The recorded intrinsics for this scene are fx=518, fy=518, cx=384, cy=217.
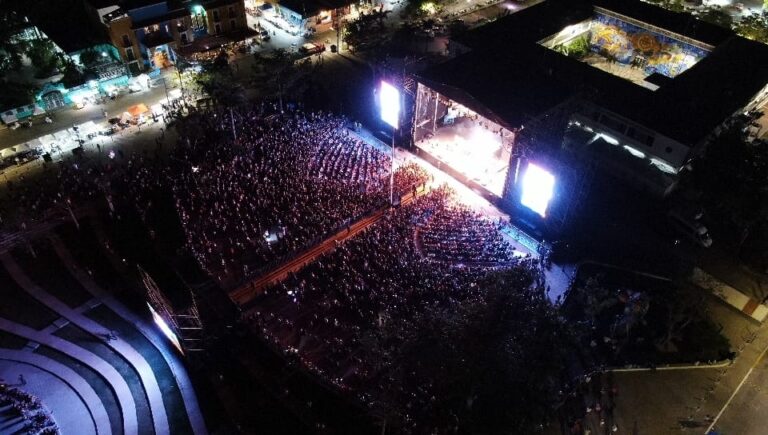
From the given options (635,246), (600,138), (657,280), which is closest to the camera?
(657,280)

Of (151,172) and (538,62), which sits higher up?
(538,62)

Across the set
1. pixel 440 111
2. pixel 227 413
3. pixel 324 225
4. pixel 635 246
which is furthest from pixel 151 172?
pixel 635 246

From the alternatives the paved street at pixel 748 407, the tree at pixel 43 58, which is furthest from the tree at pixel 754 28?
the tree at pixel 43 58

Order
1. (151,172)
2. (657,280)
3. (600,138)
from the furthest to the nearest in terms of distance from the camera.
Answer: (600,138), (151,172), (657,280)

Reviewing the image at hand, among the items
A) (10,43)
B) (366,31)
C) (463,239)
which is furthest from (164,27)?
(463,239)

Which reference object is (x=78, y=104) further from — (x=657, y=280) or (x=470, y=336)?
(x=657, y=280)

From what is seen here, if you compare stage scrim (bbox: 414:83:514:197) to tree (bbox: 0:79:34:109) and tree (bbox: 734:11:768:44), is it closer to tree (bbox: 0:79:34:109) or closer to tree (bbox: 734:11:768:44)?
tree (bbox: 0:79:34:109)
